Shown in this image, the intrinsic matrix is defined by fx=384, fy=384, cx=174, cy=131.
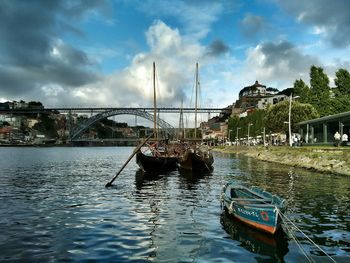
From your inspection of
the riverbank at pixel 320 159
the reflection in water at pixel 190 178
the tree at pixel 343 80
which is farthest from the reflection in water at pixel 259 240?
the tree at pixel 343 80

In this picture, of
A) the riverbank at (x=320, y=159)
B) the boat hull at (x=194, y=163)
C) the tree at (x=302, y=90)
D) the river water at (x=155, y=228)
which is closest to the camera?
the river water at (x=155, y=228)

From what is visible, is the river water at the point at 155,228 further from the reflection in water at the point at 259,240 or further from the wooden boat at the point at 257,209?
the wooden boat at the point at 257,209

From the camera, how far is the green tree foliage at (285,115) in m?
95.4

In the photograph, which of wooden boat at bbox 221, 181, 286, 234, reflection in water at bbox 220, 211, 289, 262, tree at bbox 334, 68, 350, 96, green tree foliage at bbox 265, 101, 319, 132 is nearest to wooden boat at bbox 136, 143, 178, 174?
wooden boat at bbox 221, 181, 286, 234

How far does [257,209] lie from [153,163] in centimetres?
3690

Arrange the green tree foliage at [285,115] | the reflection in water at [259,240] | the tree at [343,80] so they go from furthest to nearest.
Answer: the green tree foliage at [285,115] → the tree at [343,80] → the reflection in water at [259,240]

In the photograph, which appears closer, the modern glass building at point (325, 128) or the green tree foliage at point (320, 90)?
the modern glass building at point (325, 128)

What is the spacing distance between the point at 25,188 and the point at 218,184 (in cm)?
1885

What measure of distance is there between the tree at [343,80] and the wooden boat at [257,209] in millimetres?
66468

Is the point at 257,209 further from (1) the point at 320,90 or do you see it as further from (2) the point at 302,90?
(2) the point at 302,90

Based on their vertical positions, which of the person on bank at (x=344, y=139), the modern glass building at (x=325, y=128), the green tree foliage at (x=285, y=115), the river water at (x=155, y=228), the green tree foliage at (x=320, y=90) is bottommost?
the river water at (x=155, y=228)

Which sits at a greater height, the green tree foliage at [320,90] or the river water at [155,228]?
the green tree foliage at [320,90]

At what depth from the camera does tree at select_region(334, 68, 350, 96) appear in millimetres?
80625

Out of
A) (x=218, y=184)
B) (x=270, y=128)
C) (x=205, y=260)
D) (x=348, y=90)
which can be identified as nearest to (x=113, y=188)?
(x=218, y=184)
